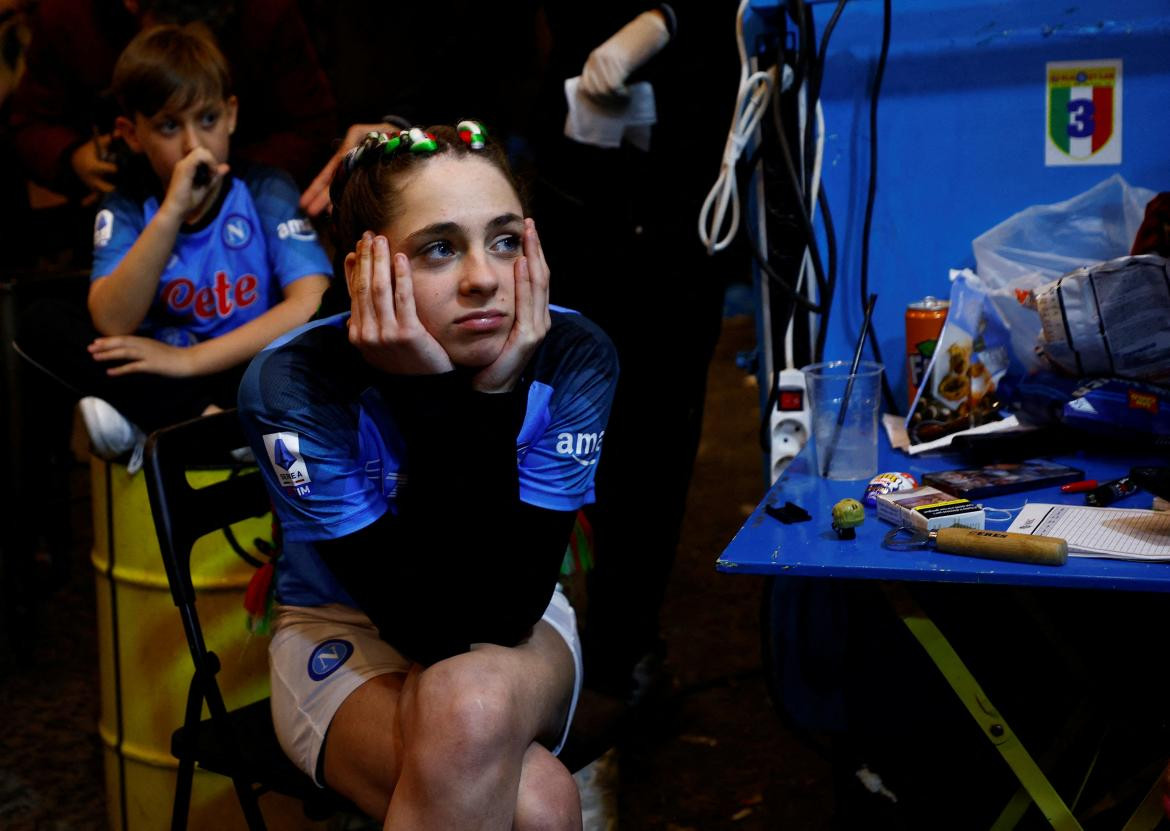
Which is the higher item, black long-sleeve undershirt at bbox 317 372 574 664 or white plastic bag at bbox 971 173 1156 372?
white plastic bag at bbox 971 173 1156 372

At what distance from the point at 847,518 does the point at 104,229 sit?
1562 mm

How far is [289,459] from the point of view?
1514 millimetres

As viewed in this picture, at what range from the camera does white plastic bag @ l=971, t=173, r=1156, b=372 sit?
1.89 metres

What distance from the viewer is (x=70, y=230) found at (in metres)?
3.38

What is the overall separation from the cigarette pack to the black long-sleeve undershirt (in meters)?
0.44

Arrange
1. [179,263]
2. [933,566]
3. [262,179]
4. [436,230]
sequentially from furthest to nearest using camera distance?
[262,179]
[179,263]
[436,230]
[933,566]

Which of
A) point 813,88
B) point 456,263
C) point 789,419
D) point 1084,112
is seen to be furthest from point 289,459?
point 1084,112

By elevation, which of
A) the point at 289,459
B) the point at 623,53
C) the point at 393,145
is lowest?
the point at 289,459

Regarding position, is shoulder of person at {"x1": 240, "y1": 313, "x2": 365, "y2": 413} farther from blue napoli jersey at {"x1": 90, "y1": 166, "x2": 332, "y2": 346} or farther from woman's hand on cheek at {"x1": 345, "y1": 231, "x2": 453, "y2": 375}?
blue napoli jersey at {"x1": 90, "y1": 166, "x2": 332, "y2": 346}

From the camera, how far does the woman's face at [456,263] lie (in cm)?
156

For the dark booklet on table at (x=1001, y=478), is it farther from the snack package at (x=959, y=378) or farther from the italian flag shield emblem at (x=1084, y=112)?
the italian flag shield emblem at (x=1084, y=112)

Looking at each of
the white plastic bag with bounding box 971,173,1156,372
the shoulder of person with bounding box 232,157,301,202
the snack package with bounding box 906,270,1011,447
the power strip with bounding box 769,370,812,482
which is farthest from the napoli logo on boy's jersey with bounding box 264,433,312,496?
the white plastic bag with bounding box 971,173,1156,372

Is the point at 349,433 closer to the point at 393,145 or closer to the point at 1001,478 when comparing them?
the point at 393,145

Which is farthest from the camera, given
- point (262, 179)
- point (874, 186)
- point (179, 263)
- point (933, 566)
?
point (262, 179)
